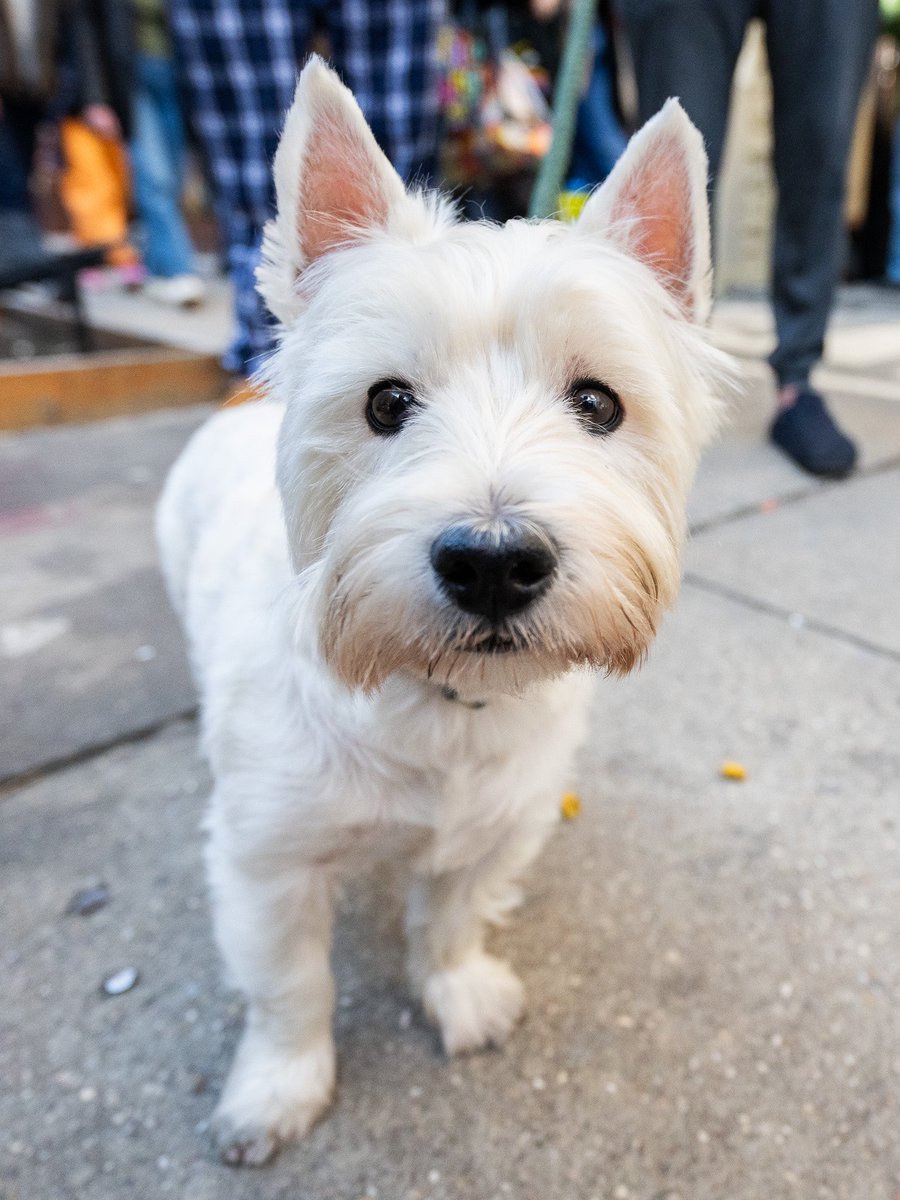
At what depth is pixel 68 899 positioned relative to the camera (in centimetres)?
208

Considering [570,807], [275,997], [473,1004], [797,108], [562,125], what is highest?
[562,125]

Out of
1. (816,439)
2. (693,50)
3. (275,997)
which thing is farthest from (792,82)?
(275,997)

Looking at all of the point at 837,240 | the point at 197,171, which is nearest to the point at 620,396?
the point at 837,240

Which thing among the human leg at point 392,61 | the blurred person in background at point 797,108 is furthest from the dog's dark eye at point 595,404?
the human leg at point 392,61

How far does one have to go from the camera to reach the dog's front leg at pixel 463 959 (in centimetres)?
178

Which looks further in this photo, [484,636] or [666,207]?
[666,207]

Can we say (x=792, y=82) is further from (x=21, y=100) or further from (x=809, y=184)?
(x=21, y=100)

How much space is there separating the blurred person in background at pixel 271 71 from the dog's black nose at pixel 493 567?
9.61 ft

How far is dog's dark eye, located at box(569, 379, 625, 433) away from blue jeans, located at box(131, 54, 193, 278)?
816cm

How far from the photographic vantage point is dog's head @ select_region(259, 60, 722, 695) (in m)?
1.25

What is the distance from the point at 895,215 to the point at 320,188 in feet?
33.3

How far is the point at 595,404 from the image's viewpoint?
1533mm

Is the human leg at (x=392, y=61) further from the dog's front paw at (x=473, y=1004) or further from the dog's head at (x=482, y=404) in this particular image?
the dog's front paw at (x=473, y=1004)

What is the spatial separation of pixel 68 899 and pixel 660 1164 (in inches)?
56.2
